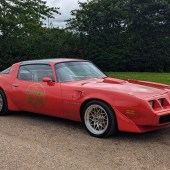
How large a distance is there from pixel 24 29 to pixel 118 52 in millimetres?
5900

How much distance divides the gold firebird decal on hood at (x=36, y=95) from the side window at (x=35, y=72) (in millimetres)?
202

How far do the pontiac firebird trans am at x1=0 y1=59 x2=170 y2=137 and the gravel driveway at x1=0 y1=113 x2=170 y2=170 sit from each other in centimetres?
25

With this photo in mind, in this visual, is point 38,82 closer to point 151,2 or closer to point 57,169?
point 57,169

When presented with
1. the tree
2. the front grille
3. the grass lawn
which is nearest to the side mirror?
the front grille

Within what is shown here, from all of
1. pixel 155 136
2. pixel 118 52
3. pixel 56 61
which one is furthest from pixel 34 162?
pixel 118 52

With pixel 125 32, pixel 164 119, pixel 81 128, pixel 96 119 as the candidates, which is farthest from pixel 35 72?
pixel 125 32

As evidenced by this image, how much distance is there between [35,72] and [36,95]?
0.59 meters

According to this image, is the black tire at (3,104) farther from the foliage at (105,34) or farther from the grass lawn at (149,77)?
the foliage at (105,34)

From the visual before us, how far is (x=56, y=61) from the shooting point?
7195mm

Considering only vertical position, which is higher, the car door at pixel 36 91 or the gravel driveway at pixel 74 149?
the car door at pixel 36 91

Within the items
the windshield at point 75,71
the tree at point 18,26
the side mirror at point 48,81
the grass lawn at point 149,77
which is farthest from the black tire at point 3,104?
the tree at point 18,26

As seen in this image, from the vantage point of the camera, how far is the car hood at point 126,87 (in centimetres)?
586

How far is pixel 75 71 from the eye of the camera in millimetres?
7055

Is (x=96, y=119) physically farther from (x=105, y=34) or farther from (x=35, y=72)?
(x=105, y=34)
